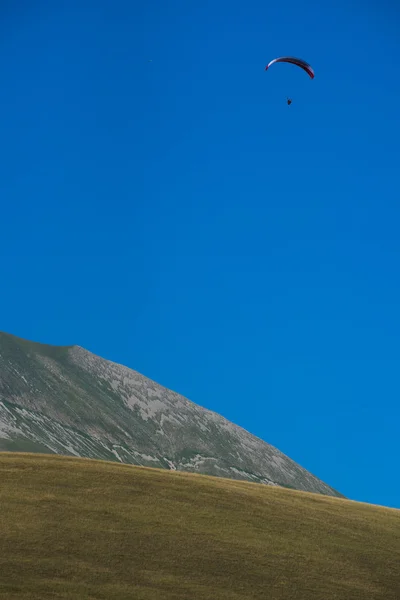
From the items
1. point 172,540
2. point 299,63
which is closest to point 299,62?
point 299,63

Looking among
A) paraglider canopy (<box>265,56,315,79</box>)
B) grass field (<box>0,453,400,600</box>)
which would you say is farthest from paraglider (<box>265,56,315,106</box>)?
grass field (<box>0,453,400,600</box>)

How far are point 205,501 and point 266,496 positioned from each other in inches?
301

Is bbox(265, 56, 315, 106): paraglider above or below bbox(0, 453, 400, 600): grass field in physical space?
above

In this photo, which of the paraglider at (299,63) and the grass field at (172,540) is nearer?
the grass field at (172,540)

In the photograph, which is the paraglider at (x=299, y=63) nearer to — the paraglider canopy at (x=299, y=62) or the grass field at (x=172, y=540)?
the paraglider canopy at (x=299, y=62)

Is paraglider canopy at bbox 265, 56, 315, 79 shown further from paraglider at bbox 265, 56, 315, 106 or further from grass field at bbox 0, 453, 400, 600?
grass field at bbox 0, 453, 400, 600

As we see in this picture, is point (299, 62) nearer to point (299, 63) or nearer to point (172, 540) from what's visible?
point (299, 63)

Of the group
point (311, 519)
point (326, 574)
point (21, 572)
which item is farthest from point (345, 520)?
point (21, 572)

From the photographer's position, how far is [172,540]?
2116 inches

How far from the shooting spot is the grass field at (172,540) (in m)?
47.1

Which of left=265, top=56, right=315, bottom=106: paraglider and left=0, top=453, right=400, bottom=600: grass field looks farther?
left=265, top=56, right=315, bottom=106: paraglider

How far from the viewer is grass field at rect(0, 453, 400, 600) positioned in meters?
47.1

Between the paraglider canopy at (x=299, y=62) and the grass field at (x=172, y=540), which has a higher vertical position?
the paraglider canopy at (x=299, y=62)

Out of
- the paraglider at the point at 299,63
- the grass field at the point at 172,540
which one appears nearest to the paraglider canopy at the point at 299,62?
the paraglider at the point at 299,63
